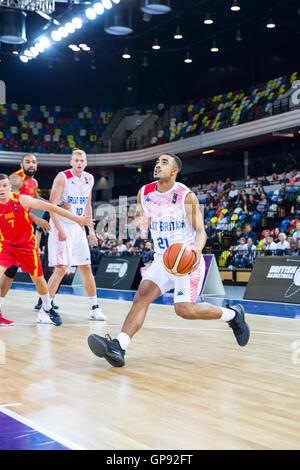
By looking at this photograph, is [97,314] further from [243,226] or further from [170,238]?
[243,226]

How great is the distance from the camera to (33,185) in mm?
7910

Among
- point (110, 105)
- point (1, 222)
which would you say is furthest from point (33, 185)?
point (110, 105)

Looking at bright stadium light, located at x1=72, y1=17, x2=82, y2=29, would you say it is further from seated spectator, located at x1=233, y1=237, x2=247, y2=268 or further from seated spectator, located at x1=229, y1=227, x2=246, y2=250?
seated spectator, located at x1=233, y1=237, x2=247, y2=268

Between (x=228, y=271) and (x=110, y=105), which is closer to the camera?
(x=228, y=271)

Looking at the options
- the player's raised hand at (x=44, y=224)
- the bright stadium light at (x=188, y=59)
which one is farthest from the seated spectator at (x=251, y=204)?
the player's raised hand at (x=44, y=224)

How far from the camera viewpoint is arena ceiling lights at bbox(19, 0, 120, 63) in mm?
17812

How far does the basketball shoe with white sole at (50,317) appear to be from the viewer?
729 centimetres

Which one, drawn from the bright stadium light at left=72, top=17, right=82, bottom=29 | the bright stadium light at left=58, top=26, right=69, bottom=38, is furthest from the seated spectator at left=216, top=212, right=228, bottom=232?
the bright stadium light at left=58, top=26, right=69, bottom=38

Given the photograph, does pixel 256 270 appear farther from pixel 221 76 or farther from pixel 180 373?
pixel 221 76

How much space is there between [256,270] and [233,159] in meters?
19.4

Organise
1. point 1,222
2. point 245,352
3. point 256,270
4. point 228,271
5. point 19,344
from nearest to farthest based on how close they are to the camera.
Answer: point 245,352 → point 19,344 → point 1,222 → point 256,270 → point 228,271

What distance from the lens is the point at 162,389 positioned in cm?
385

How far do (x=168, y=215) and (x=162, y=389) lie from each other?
5.44 ft

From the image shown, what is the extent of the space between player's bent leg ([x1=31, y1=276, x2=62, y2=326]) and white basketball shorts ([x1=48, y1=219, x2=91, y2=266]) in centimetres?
42
